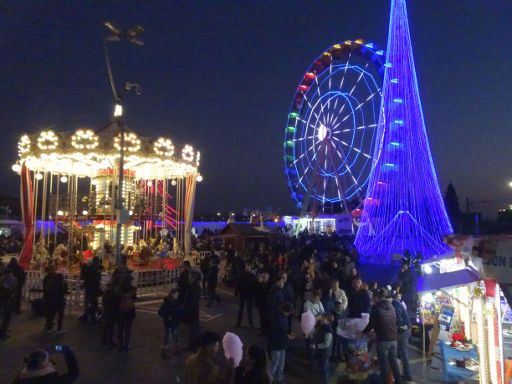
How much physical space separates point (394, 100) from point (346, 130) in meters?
5.35

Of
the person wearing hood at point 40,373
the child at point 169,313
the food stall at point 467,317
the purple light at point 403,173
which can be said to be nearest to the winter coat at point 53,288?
the child at point 169,313

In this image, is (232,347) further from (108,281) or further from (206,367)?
(108,281)

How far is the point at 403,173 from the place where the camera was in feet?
64.9

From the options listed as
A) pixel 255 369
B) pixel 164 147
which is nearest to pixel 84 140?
pixel 164 147

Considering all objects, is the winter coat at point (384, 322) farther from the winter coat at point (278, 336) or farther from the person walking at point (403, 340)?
the winter coat at point (278, 336)

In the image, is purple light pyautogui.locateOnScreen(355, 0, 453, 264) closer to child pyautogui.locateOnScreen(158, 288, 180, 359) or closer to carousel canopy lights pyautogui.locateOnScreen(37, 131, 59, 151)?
carousel canopy lights pyautogui.locateOnScreen(37, 131, 59, 151)

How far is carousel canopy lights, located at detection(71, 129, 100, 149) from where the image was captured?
1394 centimetres

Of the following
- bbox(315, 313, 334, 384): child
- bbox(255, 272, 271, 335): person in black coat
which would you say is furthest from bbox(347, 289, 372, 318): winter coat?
bbox(255, 272, 271, 335): person in black coat

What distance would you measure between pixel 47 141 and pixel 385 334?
1228 centimetres

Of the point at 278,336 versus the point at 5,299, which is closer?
the point at 278,336

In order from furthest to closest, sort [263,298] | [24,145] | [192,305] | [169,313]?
[24,145], [263,298], [192,305], [169,313]

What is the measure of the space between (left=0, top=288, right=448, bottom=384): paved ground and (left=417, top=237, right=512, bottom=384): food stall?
432mm

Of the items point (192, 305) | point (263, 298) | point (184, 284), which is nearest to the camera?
point (192, 305)

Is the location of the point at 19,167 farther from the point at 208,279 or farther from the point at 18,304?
the point at 208,279
